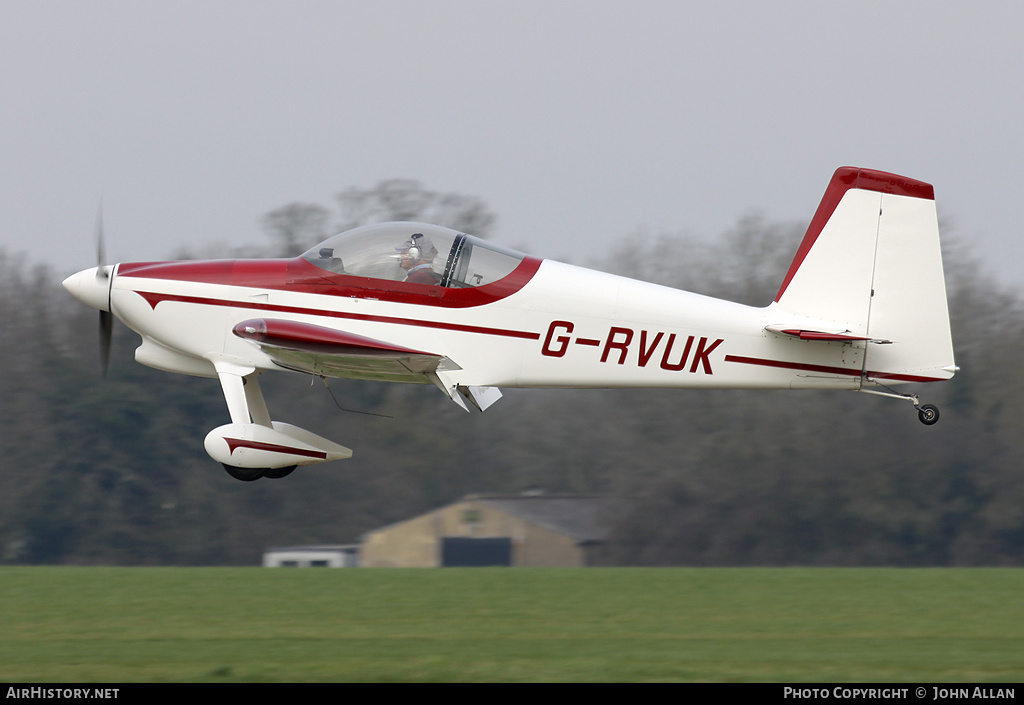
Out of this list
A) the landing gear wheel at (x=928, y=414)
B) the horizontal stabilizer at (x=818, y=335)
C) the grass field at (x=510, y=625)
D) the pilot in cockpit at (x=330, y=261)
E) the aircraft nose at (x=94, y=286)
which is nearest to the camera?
the grass field at (x=510, y=625)

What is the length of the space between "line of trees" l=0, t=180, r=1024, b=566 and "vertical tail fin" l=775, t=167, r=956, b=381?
23.4 meters

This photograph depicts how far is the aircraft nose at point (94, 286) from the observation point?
9.79 metres

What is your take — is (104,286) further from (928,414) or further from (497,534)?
(497,534)

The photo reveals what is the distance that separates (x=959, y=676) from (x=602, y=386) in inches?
141

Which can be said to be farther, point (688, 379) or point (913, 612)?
point (913, 612)

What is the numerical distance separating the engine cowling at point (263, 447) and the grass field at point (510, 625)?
1541 mm

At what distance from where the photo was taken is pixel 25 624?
10367 millimetres

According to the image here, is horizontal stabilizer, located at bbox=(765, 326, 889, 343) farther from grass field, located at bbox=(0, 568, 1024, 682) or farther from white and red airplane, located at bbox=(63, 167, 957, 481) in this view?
grass field, located at bbox=(0, 568, 1024, 682)

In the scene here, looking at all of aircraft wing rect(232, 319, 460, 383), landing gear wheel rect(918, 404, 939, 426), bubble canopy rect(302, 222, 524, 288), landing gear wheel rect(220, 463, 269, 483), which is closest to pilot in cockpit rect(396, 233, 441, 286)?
bubble canopy rect(302, 222, 524, 288)

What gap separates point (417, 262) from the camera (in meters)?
9.44

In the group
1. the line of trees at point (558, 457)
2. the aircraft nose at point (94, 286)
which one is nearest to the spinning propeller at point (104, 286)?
the aircraft nose at point (94, 286)

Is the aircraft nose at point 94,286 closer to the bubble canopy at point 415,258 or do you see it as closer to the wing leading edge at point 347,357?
the wing leading edge at point 347,357
